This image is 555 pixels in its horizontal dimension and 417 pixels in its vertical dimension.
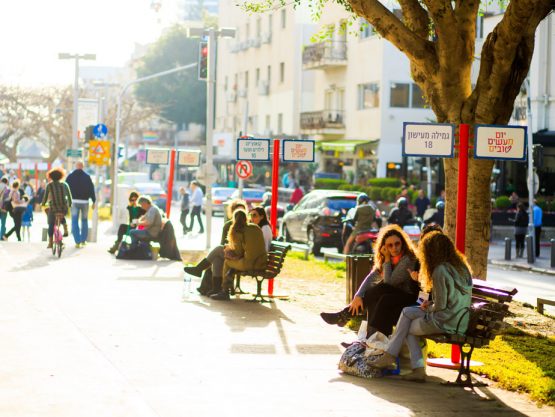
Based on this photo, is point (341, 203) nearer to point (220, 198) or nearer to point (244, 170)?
point (244, 170)

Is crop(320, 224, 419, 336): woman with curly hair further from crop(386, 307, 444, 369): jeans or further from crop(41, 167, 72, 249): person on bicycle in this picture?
crop(41, 167, 72, 249): person on bicycle

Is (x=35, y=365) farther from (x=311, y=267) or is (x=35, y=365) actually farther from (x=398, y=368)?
(x=311, y=267)

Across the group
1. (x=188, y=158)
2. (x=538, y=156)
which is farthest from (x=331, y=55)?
(x=188, y=158)

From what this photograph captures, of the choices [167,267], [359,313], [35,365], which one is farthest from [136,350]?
[167,267]

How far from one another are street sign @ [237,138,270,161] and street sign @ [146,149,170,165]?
10761 millimetres

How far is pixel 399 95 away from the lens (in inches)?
2191

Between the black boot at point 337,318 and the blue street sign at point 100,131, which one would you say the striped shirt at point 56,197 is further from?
the black boot at point 337,318

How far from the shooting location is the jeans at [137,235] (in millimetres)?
23234

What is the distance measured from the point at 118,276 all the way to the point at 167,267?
2.18 meters

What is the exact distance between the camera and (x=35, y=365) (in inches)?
415

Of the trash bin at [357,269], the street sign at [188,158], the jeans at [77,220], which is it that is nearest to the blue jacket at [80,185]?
the jeans at [77,220]

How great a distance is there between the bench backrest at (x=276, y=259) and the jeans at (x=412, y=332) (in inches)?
229

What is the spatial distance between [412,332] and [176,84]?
90502mm

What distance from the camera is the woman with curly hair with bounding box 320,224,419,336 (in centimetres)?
1111
